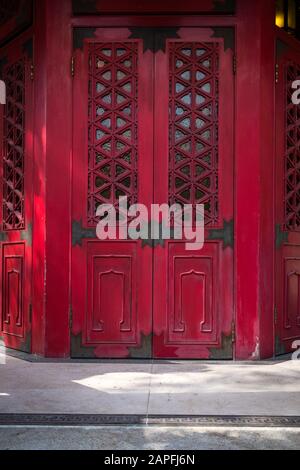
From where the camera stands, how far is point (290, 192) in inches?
243

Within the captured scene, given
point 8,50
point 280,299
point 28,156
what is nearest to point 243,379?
point 280,299

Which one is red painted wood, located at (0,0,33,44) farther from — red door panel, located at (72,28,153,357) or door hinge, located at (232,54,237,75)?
door hinge, located at (232,54,237,75)

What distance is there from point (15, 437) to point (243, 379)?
88.3 inches

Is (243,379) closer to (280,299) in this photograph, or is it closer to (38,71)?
(280,299)

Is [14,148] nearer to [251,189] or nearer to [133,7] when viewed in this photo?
[133,7]

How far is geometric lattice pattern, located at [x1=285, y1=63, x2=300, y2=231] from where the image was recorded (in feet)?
20.2

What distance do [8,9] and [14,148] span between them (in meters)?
1.56

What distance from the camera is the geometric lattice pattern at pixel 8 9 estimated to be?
6.29 metres

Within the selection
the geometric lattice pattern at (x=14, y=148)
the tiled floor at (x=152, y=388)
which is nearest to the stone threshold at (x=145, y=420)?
the tiled floor at (x=152, y=388)

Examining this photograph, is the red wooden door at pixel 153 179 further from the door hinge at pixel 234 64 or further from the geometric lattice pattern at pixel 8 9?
the geometric lattice pattern at pixel 8 9

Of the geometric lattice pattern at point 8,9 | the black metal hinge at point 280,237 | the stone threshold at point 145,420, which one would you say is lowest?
the stone threshold at point 145,420

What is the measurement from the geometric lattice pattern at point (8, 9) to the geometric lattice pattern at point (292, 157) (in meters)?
3.00

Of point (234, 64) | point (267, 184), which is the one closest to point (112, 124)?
point (234, 64)
